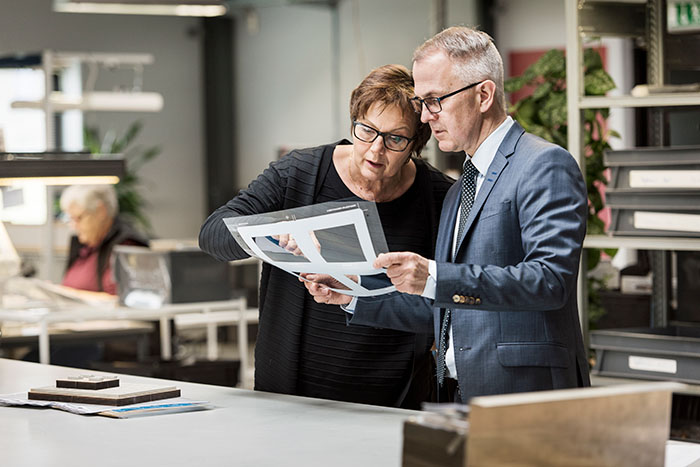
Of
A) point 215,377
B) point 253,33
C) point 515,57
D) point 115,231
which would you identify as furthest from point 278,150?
point 215,377

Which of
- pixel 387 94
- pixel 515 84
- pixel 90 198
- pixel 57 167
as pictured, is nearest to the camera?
pixel 387 94

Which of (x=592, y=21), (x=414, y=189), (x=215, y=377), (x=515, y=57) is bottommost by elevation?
(x=215, y=377)

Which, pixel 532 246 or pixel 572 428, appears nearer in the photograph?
pixel 572 428

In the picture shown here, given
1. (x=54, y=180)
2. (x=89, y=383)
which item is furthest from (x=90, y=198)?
(x=89, y=383)

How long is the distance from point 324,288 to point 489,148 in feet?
1.57

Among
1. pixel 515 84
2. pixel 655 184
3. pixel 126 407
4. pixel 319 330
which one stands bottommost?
pixel 126 407

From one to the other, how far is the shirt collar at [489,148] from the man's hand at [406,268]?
1.10ft

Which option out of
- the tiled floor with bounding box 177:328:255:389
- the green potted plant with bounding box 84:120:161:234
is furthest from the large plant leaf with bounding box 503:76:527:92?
the green potted plant with bounding box 84:120:161:234

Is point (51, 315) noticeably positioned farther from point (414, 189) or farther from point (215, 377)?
point (414, 189)

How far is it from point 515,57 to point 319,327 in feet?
21.9

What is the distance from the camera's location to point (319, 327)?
99.6 inches

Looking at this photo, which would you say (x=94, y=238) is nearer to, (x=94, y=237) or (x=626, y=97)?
(x=94, y=237)

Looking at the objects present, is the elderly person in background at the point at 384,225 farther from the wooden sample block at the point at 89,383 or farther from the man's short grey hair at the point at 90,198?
the man's short grey hair at the point at 90,198

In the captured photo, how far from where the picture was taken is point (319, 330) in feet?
8.30
